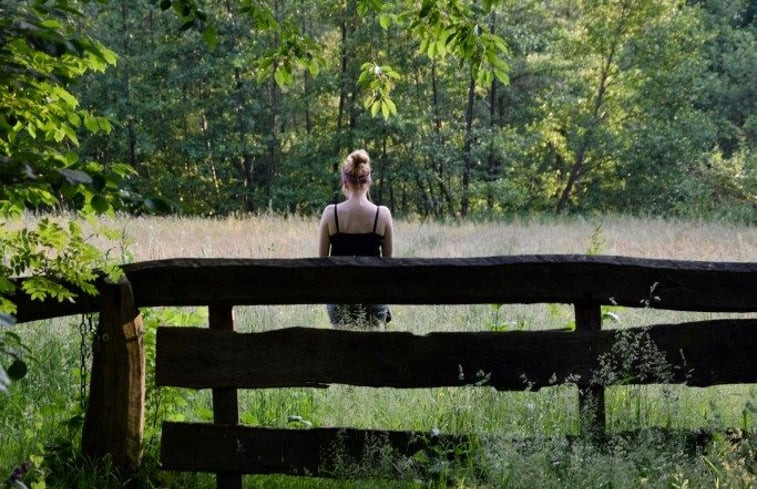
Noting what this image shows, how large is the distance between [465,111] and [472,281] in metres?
36.5

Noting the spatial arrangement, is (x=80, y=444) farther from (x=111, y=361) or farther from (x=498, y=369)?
(x=498, y=369)

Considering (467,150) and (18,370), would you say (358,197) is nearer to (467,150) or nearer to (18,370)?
(18,370)

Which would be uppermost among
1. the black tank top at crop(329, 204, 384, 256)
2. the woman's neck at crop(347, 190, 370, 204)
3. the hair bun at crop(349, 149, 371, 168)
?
the hair bun at crop(349, 149, 371, 168)

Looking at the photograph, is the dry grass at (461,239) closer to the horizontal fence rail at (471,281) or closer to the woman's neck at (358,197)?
the woman's neck at (358,197)

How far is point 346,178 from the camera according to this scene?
7836 mm

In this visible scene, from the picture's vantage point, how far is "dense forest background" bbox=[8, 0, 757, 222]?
3359 cm

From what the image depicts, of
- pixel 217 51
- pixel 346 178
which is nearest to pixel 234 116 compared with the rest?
pixel 217 51

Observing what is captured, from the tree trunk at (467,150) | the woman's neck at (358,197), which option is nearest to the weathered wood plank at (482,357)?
the woman's neck at (358,197)

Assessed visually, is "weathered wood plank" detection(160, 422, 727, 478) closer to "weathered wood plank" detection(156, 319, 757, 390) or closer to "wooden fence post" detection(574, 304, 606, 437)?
"wooden fence post" detection(574, 304, 606, 437)

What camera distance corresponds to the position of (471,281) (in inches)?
174

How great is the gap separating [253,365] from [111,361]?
0.74 m

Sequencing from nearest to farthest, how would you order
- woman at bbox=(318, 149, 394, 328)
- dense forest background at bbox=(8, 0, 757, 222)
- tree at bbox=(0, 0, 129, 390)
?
tree at bbox=(0, 0, 129, 390), woman at bbox=(318, 149, 394, 328), dense forest background at bbox=(8, 0, 757, 222)

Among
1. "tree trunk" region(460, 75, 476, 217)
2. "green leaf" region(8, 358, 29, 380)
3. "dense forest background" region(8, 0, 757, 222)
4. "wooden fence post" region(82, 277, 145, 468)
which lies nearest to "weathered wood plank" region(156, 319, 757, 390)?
"wooden fence post" region(82, 277, 145, 468)

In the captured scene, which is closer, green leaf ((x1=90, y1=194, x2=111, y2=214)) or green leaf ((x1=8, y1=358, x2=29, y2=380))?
green leaf ((x1=8, y1=358, x2=29, y2=380))
